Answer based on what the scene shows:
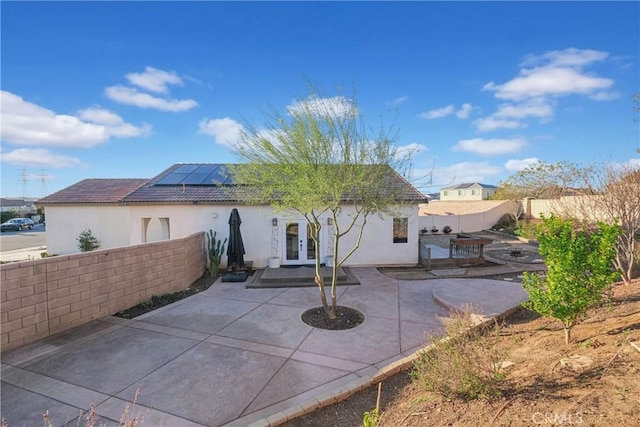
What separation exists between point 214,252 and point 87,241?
29.2 ft

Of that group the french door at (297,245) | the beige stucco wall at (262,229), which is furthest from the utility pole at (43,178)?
the french door at (297,245)

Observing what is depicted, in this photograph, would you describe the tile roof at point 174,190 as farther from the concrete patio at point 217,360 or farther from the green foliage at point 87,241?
the concrete patio at point 217,360

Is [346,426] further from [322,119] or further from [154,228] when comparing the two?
[154,228]

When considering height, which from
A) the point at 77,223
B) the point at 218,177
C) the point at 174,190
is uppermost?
the point at 218,177

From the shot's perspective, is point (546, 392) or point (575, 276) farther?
point (575, 276)

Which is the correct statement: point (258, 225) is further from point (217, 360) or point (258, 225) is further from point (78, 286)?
point (217, 360)

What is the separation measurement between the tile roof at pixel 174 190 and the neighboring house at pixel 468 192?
55.4 metres

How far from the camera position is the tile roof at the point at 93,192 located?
15.9 m

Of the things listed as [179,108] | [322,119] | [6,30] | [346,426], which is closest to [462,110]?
[322,119]

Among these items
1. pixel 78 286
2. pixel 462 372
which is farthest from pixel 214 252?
pixel 462 372

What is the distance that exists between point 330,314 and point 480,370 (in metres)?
4.08

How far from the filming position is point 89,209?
1591 cm

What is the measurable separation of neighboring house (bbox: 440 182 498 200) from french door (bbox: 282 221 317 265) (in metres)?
56.3

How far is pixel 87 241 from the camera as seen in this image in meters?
15.3
